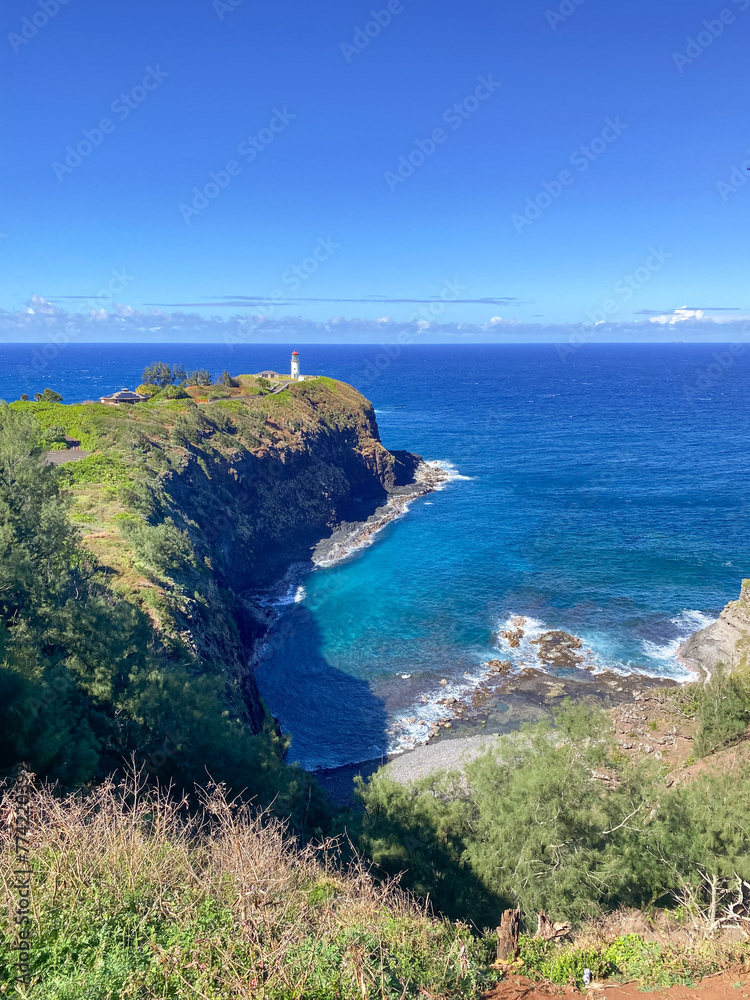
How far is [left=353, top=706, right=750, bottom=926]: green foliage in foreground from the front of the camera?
621 inches

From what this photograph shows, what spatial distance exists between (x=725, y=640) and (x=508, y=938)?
34848mm

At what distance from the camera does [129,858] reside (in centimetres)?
1084

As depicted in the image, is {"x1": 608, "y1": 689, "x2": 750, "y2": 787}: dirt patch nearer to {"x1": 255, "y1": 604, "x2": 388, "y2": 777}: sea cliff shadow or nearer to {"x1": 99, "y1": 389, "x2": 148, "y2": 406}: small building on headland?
{"x1": 255, "y1": 604, "x2": 388, "y2": 777}: sea cliff shadow

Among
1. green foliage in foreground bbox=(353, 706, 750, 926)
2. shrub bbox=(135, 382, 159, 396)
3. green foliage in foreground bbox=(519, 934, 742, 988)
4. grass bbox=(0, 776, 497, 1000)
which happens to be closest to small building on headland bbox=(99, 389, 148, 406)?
shrub bbox=(135, 382, 159, 396)

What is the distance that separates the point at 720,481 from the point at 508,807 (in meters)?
81.6

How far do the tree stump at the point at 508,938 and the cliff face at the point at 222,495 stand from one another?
1796 centimetres

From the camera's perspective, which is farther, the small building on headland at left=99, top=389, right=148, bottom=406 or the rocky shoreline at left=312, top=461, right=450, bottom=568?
the small building on headland at left=99, top=389, right=148, bottom=406

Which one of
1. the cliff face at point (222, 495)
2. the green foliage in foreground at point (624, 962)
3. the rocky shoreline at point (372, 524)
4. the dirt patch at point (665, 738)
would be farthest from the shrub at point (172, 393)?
the green foliage in foreground at point (624, 962)

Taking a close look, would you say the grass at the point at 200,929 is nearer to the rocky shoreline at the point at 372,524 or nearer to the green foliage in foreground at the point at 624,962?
the green foliage in foreground at the point at 624,962

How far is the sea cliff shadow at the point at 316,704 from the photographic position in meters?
35.5

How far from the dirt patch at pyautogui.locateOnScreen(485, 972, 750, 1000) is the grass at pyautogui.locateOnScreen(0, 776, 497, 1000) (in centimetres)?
62

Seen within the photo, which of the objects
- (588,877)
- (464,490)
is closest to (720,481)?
(464,490)

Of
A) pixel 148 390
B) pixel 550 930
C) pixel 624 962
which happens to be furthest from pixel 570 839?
pixel 148 390

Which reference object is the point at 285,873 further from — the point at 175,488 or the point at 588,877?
the point at 175,488
